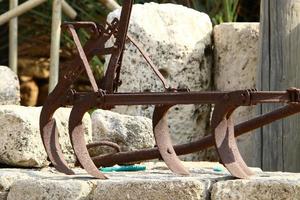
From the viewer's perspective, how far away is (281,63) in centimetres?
665

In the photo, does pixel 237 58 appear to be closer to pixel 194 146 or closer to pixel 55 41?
pixel 55 41

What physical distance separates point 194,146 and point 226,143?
25.1 inches

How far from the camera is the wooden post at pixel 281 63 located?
6.59 meters

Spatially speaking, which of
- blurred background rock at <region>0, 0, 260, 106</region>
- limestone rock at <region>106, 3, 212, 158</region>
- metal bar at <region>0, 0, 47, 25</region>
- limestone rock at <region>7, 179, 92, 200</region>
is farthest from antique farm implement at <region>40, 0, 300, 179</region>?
blurred background rock at <region>0, 0, 260, 106</region>

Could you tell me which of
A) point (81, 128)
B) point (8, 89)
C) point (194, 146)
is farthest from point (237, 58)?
point (81, 128)

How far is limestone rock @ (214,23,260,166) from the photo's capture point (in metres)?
7.24

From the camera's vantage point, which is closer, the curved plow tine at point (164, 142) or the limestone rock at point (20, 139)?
the curved plow tine at point (164, 142)

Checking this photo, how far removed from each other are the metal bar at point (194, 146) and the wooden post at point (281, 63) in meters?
1.75

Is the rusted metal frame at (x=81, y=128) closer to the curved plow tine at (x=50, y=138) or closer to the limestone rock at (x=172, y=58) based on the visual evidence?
the curved plow tine at (x=50, y=138)

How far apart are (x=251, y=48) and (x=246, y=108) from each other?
1.22 feet

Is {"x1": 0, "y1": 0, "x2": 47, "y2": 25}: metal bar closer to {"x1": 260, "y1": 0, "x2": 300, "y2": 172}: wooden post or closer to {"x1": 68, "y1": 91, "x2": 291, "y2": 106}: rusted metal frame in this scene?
{"x1": 260, "y1": 0, "x2": 300, "y2": 172}: wooden post

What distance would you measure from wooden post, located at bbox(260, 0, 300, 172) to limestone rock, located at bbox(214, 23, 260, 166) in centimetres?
52

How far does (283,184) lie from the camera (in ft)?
13.3

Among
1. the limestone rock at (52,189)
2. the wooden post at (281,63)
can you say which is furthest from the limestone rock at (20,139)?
the wooden post at (281,63)
